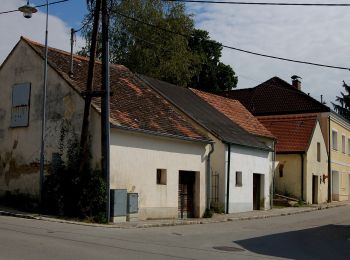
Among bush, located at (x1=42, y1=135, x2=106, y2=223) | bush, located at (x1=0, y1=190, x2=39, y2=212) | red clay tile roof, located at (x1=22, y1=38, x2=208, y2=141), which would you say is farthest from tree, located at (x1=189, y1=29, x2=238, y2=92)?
bush, located at (x1=42, y1=135, x2=106, y2=223)

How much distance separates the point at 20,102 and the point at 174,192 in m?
7.68

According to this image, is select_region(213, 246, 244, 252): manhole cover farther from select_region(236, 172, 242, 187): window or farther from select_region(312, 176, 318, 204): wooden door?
select_region(312, 176, 318, 204): wooden door

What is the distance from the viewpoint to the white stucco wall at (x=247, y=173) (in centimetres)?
2715

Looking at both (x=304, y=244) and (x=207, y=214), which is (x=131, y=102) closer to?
(x=207, y=214)

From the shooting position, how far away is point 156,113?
2423 centimetres

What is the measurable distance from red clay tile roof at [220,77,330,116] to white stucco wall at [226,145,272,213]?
14458mm

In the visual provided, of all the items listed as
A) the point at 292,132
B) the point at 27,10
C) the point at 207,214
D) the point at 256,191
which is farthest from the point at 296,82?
the point at 27,10

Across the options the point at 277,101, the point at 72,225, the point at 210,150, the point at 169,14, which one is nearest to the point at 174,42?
the point at 169,14

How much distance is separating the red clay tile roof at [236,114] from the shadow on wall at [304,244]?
13533 millimetres

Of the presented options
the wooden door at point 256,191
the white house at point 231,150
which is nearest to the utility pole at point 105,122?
the white house at point 231,150

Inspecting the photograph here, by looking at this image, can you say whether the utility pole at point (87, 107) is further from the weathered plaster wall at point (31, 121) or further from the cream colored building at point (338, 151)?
the cream colored building at point (338, 151)

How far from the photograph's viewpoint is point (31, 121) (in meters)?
22.7

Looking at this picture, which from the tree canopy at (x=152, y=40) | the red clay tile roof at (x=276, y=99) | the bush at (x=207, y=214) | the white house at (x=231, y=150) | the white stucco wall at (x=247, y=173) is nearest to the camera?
the bush at (x=207, y=214)

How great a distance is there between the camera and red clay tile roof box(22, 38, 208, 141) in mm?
21688
